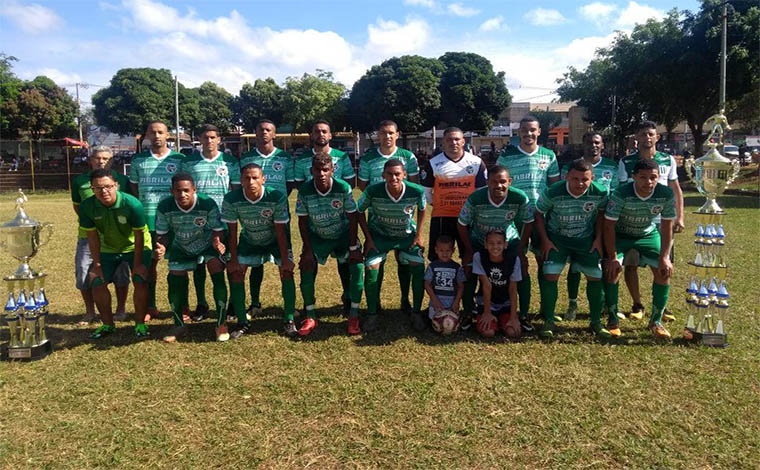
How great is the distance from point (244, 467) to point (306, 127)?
38.2 m

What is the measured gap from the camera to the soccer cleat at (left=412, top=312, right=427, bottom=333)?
508 centimetres

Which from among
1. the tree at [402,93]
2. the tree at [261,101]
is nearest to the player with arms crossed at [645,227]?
the tree at [402,93]

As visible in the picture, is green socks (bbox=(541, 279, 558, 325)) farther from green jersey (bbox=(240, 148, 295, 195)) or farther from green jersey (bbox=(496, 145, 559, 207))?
green jersey (bbox=(240, 148, 295, 195))

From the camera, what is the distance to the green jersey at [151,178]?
557 cm

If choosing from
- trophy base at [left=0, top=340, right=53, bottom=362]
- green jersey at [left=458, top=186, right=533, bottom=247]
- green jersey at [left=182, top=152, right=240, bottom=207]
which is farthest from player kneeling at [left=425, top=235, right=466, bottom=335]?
trophy base at [left=0, top=340, right=53, bottom=362]

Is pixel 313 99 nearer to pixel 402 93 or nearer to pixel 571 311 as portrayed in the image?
pixel 402 93

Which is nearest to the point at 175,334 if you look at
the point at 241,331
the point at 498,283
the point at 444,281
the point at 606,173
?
the point at 241,331

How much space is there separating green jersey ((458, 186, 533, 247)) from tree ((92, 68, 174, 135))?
3600 centimetres

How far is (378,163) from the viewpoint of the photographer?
564 centimetres

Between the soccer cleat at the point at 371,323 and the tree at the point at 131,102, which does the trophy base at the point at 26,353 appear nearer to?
the soccer cleat at the point at 371,323

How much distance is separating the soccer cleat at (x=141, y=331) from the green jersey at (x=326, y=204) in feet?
6.09

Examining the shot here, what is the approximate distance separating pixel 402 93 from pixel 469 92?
5076mm

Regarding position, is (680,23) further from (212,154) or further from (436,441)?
(436,441)

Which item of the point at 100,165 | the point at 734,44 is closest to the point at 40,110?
the point at 100,165
